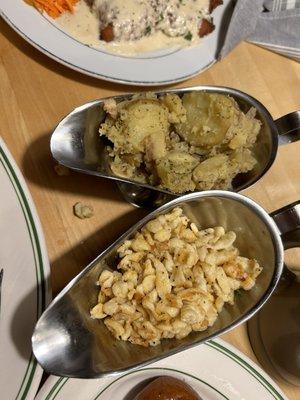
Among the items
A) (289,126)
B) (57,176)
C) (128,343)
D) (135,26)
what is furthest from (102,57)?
(128,343)

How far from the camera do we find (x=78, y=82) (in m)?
1.09

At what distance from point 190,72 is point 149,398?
57 centimetres

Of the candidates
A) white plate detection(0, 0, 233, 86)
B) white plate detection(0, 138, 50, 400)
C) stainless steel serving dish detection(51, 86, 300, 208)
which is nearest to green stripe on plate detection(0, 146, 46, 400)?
white plate detection(0, 138, 50, 400)

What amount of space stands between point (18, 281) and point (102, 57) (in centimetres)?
42

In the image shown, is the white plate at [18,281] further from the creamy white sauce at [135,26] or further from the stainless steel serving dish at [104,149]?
the creamy white sauce at [135,26]

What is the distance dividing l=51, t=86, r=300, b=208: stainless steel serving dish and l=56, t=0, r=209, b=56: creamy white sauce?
0.20 metres

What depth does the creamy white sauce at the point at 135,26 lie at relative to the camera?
1.08 m

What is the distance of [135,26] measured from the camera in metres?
1.13

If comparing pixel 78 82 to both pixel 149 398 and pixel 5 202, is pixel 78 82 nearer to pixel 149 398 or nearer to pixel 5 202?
pixel 5 202

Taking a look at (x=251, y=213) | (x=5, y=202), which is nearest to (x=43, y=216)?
(x=5, y=202)

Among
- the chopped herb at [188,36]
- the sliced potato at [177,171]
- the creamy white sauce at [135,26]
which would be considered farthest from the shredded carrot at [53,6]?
the sliced potato at [177,171]

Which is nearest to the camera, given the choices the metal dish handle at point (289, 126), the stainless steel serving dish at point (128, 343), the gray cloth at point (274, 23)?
the stainless steel serving dish at point (128, 343)

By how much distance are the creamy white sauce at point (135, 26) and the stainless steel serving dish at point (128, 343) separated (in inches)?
15.3

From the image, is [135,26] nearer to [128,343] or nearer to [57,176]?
[57,176]
